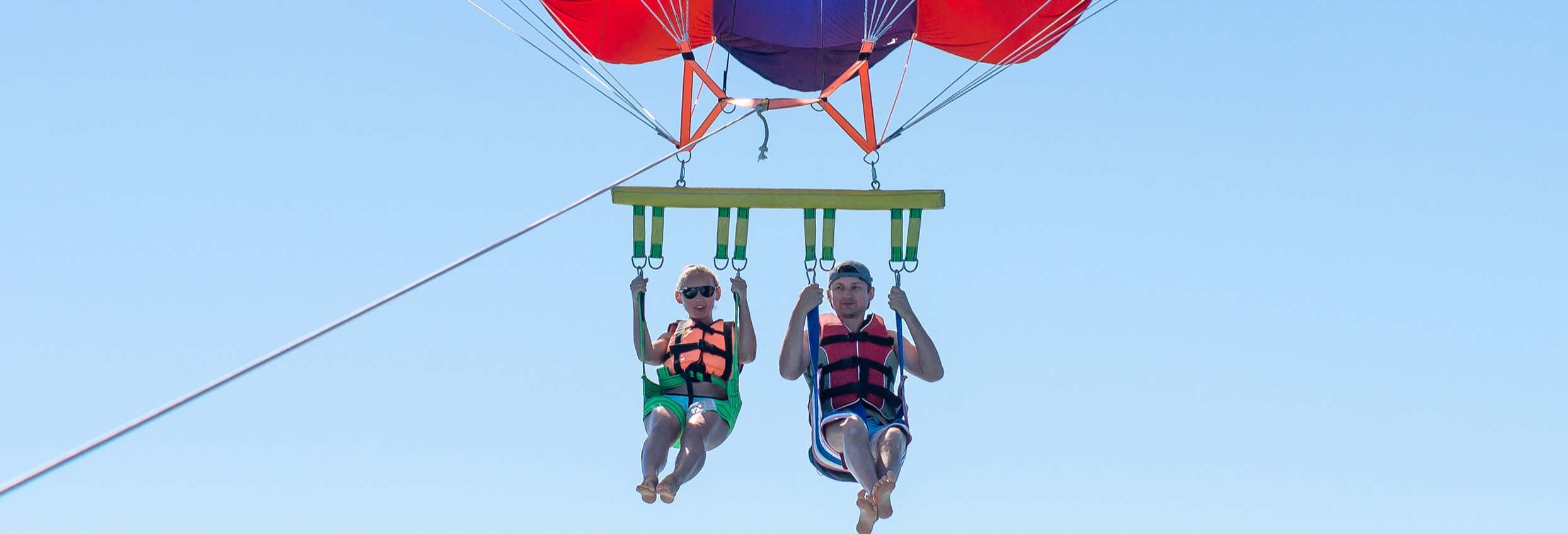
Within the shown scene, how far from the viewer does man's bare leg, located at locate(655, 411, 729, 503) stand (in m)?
10.3

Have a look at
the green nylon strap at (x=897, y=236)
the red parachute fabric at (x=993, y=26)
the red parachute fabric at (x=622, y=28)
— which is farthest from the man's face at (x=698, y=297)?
the red parachute fabric at (x=993, y=26)

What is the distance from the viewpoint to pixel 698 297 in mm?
11016

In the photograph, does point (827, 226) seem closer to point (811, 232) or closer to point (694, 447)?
point (811, 232)

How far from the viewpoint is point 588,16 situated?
12945 mm

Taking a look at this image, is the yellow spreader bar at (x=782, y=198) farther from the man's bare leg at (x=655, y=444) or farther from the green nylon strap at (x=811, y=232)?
the man's bare leg at (x=655, y=444)

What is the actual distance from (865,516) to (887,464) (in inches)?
10.8

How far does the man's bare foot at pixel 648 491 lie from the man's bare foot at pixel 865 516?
0.84 m

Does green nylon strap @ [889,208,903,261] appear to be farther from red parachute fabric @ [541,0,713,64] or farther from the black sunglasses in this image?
red parachute fabric @ [541,0,713,64]

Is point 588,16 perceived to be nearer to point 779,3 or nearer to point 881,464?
point 779,3

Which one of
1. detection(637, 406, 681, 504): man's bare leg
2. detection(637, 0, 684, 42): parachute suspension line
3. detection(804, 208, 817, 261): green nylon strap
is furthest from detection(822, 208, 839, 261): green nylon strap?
detection(637, 0, 684, 42): parachute suspension line

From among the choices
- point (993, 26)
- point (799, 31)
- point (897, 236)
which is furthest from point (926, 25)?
point (897, 236)

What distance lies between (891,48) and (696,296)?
239 centimetres

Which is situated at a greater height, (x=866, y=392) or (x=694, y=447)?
(x=866, y=392)

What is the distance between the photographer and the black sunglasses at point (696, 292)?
1102 cm
